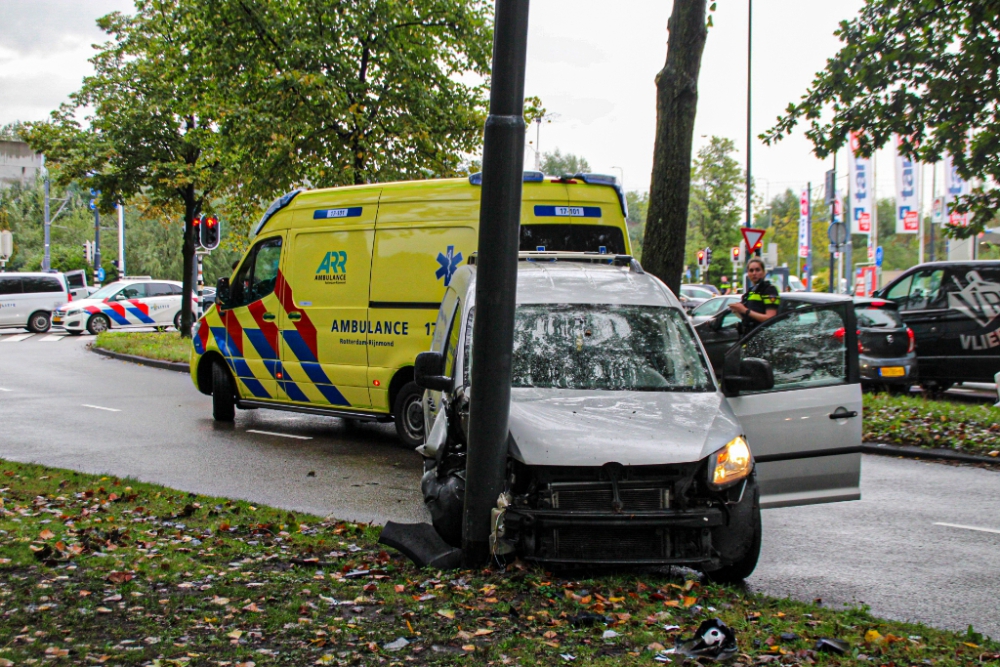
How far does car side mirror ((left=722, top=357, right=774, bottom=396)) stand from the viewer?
6480 mm

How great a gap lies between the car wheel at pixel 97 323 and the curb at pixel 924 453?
30.0 meters

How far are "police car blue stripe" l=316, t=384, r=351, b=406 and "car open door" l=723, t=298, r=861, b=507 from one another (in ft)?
18.6

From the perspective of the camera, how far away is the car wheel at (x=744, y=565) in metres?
5.68

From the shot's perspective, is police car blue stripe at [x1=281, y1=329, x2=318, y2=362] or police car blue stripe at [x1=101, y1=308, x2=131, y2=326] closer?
police car blue stripe at [x1=281, y1=329, x2=318, y2=362]

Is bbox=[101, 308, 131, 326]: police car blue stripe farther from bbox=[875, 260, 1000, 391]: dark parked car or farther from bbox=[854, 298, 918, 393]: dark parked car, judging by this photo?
bbox=[854, 298, 918, 393]: dark parked car

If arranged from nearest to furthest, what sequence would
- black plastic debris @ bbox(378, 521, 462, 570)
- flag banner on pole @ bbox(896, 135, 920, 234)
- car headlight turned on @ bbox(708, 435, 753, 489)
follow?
car headlight turned on @ bbox(708, 435, 753, 489) → black plastic debris @ bbox(378, 521, 462, 570) → flag banner on pole @ bbox(896, 135, 920, 234)

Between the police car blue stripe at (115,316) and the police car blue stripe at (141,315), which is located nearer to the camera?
the police car blue stripe at (115,316)

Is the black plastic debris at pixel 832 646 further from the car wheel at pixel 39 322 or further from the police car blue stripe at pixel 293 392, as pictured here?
the car wheel at pixel 39 322

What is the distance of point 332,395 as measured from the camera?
454 inches

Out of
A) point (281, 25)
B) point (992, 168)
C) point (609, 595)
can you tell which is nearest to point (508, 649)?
point (609, 595)

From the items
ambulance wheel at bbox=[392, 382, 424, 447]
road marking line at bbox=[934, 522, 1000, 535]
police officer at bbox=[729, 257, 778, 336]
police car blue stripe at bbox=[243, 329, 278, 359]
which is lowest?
road marking line at bbox=[934, 522, 1000, 535]

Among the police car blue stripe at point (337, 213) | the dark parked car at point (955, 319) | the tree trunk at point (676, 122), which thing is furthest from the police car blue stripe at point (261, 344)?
the dark parked car at point (955, 319)

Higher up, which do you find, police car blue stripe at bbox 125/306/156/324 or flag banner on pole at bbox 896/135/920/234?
flag banner on pole at bbox 896/135/920/234

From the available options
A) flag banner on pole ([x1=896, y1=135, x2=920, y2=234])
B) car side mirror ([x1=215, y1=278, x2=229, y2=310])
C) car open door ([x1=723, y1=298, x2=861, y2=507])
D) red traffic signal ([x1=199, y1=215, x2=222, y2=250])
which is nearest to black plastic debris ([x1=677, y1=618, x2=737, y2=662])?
car open door ([x1=723, y1=298, x2=861, y2=507])
